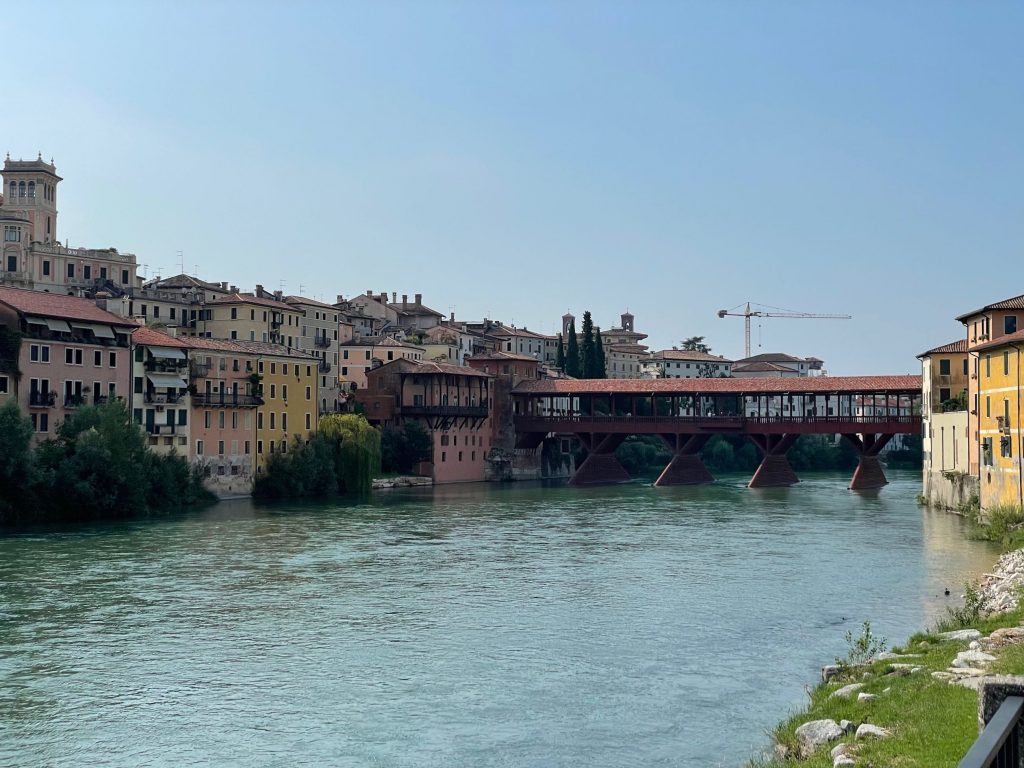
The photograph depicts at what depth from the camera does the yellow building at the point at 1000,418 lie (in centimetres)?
3691

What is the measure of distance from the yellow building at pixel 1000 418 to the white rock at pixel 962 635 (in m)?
20.3

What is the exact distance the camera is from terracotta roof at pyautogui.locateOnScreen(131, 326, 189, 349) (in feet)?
177

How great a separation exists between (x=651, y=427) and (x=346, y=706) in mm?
57462

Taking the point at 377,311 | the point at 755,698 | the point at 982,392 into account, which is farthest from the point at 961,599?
the point at 377,311

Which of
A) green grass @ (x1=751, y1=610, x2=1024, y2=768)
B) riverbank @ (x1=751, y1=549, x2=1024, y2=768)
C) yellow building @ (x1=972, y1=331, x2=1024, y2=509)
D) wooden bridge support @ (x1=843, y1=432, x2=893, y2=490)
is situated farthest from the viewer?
wooden bridge support @ (x1=843, y1=432, x2=893, y2=490)

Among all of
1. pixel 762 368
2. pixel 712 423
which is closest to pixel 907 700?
pixel 712 423

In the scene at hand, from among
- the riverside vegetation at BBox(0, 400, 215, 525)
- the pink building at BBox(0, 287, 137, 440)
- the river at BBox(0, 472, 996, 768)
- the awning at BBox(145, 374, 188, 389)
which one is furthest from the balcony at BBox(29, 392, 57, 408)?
the river at BBox(0, 472, 996, 768)

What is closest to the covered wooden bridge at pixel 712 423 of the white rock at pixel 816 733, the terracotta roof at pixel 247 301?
the terracotta roof at pixel 247 301

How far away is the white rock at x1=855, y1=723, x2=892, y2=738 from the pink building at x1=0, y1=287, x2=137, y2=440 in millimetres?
39671

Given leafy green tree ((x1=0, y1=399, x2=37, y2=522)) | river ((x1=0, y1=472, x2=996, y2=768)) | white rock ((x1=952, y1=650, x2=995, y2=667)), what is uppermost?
leafy green tree ((x1=0, y1=399, x2=37, y2=522))

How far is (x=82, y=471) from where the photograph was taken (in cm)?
4397

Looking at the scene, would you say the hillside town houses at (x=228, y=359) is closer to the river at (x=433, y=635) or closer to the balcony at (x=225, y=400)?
the balcony at (x=225, y=400)

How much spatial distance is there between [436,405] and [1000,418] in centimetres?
4056

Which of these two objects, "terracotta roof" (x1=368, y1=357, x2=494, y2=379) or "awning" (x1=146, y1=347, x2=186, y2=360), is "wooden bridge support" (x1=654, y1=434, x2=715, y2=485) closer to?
"terracotta roof" (x1=368, y1=357, x2=494, y2=379)
